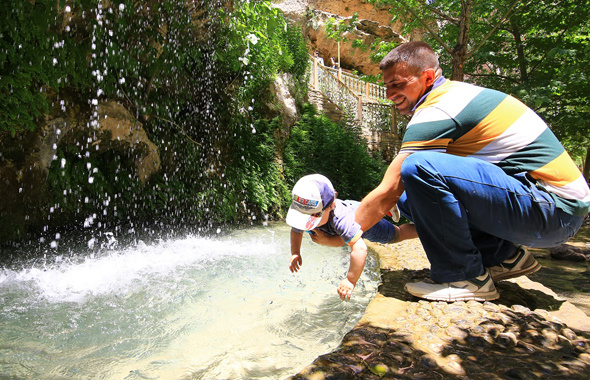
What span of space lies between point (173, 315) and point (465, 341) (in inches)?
71.5

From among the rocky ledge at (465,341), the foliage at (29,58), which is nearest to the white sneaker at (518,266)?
the rocky ledge at (465,341)

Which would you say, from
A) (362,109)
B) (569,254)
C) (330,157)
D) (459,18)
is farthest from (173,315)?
(362,109)

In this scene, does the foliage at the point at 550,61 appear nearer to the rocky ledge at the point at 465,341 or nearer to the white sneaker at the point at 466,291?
the white sneaker at the point at 466,291

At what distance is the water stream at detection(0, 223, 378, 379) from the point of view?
192 centimetres

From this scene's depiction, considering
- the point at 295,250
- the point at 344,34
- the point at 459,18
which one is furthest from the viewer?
the point at 344,34

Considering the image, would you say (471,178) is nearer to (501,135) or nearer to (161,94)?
(501,135)

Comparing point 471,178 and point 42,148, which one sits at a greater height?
point 42,148

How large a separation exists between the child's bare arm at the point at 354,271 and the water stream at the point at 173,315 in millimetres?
279

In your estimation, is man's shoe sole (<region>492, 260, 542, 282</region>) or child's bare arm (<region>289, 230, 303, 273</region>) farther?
child's bare arm (<region>289, 230, 303, 273</region>)

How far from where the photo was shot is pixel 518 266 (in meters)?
2.37

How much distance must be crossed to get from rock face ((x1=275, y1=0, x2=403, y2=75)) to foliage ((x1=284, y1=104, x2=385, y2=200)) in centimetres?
1529

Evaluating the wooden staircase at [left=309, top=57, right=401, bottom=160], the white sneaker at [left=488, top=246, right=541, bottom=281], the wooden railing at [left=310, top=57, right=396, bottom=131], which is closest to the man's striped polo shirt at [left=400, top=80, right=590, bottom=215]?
the white sneaker at [left=488, top=246, right=541, bottom=281]

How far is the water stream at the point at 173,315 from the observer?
1922 mm

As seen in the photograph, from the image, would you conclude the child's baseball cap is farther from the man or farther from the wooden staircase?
the wooden staircase
